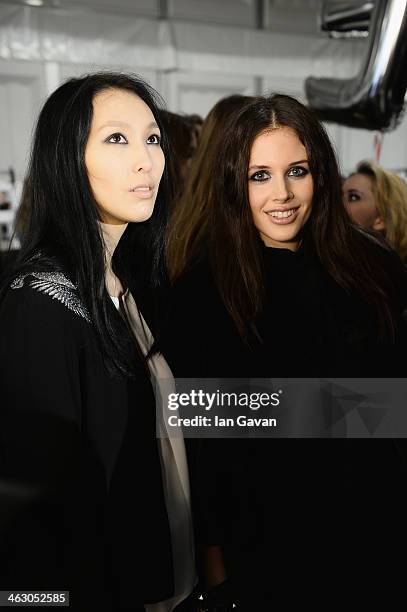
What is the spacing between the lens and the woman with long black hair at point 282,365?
798 mm

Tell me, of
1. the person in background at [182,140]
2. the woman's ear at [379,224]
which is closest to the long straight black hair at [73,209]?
the person in background at [182,140]

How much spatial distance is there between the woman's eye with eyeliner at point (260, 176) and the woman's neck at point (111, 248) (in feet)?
0.78

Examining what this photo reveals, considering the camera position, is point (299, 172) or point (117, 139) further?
point (299, 172)

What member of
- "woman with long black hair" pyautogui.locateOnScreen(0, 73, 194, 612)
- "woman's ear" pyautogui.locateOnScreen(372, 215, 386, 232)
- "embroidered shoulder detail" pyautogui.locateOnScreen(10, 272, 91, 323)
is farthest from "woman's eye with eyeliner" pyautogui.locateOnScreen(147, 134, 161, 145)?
"woman's ear" pyautogui.locateOnScreen(372, 215, 386, 232)

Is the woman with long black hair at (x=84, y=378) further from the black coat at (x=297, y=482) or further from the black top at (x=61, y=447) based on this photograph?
the black coat at (x=297, y=482)

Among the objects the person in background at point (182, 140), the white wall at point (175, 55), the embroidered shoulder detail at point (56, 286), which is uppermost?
the white wall at point (175, 55)

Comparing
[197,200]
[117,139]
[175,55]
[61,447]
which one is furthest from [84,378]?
[175,55]

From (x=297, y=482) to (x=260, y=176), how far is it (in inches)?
16.0

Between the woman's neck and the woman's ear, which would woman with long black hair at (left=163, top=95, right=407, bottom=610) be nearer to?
the woman's neck

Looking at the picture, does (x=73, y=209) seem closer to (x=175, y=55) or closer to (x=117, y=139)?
(x=117, y=139)

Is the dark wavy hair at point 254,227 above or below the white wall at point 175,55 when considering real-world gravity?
below

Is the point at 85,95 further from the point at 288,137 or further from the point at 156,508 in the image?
the point at 156,508

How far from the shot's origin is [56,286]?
0.58 metres

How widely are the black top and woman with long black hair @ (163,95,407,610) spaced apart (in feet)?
0.58
